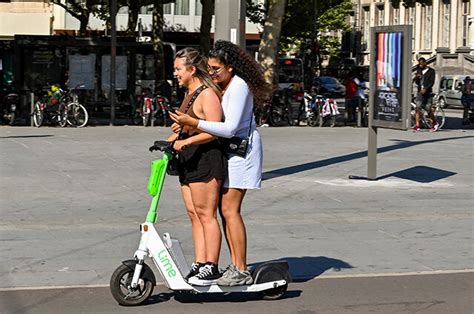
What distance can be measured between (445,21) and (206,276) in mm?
58679

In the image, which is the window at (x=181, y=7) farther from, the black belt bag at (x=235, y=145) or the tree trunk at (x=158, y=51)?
the black belt bag at (x=235, y=145)

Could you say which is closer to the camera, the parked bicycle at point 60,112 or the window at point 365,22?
the parked bicycle at point 60,112

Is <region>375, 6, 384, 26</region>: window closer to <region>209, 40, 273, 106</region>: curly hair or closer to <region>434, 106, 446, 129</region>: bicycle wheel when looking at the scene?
<region>434, 106, 446, 129</region>: bicycle wheel

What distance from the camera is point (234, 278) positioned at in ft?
23.9

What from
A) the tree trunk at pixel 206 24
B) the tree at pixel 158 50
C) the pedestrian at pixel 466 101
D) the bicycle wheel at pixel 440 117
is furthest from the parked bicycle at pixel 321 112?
the tree trunk at pixel 206 24

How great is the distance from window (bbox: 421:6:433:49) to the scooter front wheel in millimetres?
59659

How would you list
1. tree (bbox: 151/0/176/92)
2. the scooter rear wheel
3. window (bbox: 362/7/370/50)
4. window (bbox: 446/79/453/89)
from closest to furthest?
1. the scooter rear wheel
2. tree (bbox: 151/0/176/92)
3. window (bbox: 446/79/453/89)
4. window (bbox: 362/7/370/50)

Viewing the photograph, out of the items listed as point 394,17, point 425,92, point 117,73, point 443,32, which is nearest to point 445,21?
point 443,32

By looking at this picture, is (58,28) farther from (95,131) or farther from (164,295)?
(164,295)

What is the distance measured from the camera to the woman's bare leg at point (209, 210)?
7176 millimetres

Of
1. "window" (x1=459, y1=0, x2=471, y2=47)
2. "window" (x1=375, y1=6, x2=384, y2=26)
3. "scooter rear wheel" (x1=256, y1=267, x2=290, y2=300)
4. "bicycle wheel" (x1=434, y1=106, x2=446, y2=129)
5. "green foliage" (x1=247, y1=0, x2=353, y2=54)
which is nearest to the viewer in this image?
"scooter rear wheel" (x1=256, y1=267, x2=290, y2=300)

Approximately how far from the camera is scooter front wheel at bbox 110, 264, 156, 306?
7117mm

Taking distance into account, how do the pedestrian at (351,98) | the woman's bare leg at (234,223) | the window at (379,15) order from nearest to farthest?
1. the woman's bare leg at (234,223)
2. the pedestrian at (351,98)
3. the window at (379,15)

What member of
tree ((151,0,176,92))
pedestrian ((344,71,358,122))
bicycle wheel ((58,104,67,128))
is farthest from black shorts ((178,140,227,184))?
tree ((151,0,176,92))
